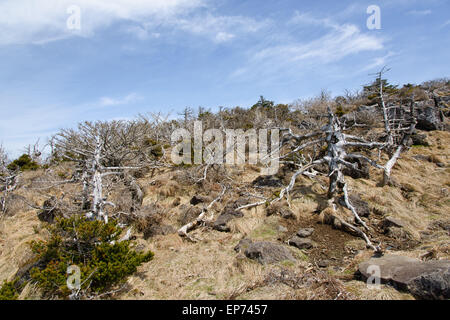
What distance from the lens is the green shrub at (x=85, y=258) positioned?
4090mm

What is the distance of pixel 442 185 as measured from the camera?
912 centimetres

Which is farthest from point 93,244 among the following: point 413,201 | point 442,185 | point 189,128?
point 189,128

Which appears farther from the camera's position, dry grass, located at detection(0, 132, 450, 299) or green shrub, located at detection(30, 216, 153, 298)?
dry grass, located at detection(0, 132, 450, 299)

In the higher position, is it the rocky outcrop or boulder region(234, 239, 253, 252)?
the rocky outcrop

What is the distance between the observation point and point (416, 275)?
3.88m

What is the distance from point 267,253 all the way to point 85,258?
3889 mm

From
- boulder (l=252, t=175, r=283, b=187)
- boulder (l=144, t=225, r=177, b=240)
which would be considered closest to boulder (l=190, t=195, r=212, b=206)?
boulder (l=144, t=225, r=177, b=240)

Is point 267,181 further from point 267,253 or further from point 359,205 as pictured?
point 267,253

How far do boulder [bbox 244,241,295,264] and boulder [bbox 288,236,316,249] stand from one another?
56cm

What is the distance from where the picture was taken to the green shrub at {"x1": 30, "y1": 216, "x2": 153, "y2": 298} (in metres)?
4.09

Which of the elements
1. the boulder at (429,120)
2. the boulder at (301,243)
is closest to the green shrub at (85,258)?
the boulder at (301,243)

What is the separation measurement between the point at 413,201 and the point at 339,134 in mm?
3435

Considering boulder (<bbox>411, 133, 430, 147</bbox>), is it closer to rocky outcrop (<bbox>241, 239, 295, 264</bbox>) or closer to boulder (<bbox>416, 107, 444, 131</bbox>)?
boulder (<bbox>416, 107, 444, 131</bbox>)

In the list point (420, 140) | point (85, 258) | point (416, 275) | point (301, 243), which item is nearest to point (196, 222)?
point (301, 243)
